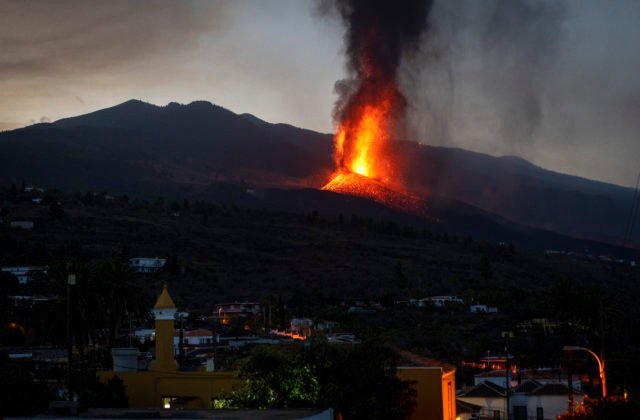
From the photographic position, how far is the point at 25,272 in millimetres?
125625

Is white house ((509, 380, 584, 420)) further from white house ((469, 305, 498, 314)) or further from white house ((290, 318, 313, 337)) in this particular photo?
white house ((469, 305, 498, 314))

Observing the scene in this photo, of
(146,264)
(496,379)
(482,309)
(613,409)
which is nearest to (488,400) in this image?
(496,379)

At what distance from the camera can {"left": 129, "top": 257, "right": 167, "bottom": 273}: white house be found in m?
136

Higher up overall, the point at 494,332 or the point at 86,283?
the point at 86,283

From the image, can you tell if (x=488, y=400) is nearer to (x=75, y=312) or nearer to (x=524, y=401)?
(x=524, y=401)

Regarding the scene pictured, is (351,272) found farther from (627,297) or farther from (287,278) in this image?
(627,297)

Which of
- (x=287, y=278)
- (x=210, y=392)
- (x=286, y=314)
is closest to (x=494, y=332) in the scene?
(x=286, y=314)

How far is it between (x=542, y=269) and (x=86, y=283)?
135395 mm

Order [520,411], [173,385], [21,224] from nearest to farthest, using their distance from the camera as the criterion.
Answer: [173,385], [520,411], [21,224]

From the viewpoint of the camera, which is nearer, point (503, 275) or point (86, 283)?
point (86, 283)

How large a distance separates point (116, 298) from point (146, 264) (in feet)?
267

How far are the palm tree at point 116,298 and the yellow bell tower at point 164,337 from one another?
1073 cm

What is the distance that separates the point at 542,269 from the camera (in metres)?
183

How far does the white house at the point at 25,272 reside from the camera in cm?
12181
